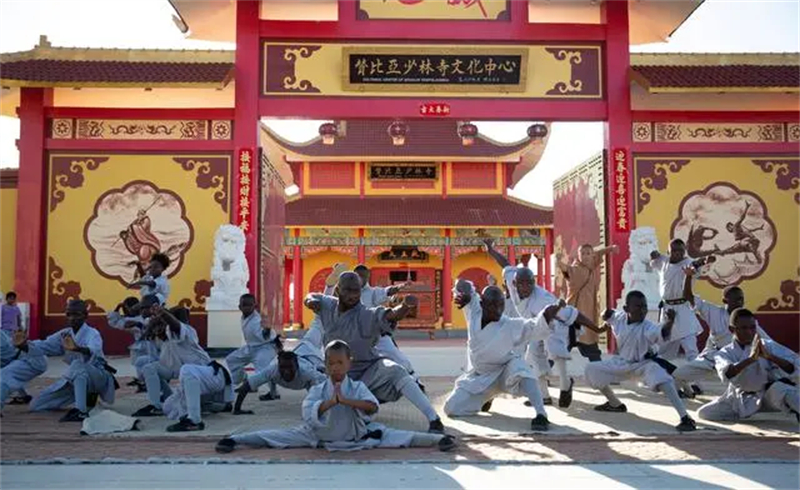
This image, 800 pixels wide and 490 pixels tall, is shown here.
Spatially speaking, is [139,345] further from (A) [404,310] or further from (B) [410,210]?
(B) [410,210]

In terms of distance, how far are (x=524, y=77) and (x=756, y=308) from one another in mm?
5269

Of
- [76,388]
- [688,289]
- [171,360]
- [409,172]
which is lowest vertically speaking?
[76,388]

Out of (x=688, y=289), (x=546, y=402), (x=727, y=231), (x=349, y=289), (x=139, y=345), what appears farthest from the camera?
(x=727, y=231)

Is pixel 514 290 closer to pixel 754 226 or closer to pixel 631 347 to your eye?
pixel 631 347

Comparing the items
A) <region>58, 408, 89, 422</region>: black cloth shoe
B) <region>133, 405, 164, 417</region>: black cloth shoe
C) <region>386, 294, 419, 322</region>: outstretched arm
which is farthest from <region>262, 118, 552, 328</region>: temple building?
<region>386, 294, 419, 322</region>: outstretched arm

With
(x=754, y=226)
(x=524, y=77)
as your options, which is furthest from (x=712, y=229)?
(x=524, y=77)

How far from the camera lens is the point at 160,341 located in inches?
239

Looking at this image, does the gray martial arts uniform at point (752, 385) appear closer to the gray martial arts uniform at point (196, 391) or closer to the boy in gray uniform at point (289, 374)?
the boy in gray uniform at point (289, 374)

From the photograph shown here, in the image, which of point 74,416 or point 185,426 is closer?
point 185,426

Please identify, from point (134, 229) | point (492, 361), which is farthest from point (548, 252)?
point (492, 361)

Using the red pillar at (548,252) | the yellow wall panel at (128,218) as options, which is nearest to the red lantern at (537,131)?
the red pillar at (548,252)

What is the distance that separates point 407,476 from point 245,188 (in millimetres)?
8431

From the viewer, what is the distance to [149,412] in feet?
19.6

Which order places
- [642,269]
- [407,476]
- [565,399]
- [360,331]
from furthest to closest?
1. [642,269]
2. [565,399]
3. [360,331]
4. [407,476]
